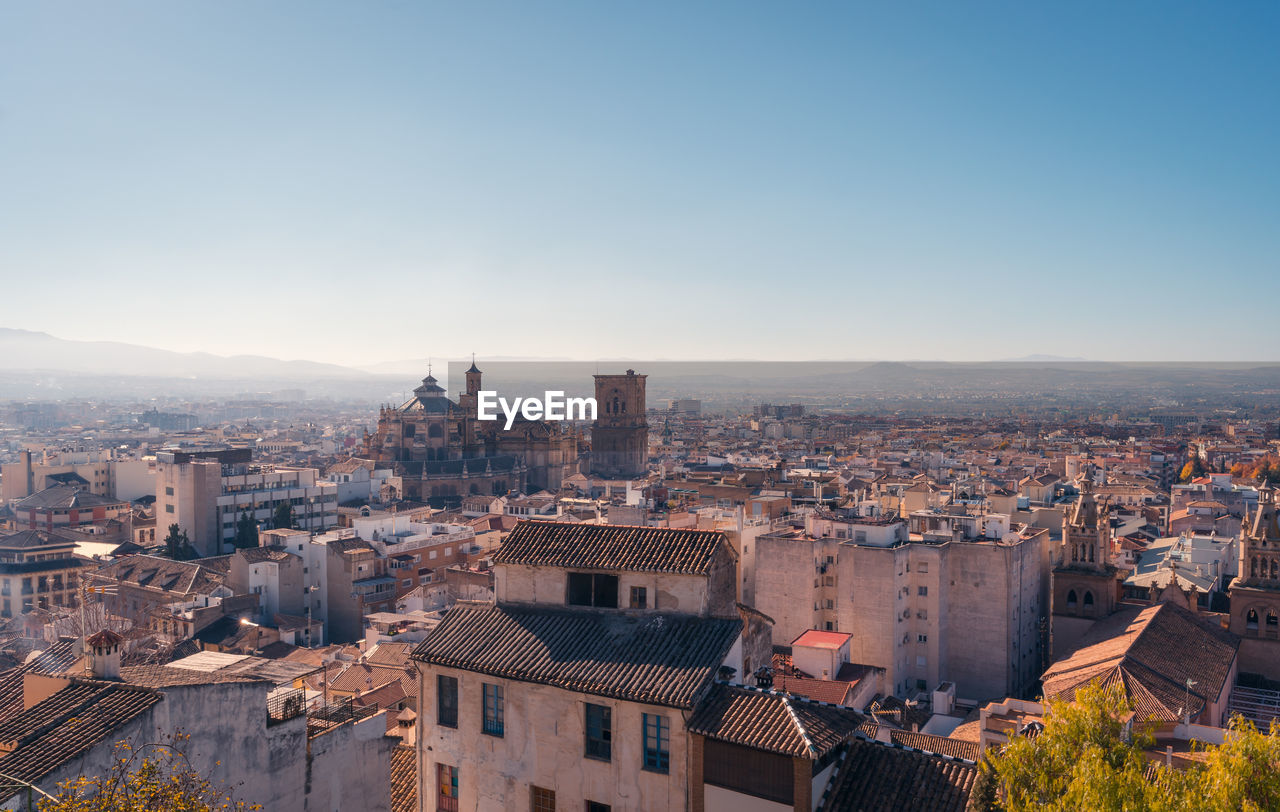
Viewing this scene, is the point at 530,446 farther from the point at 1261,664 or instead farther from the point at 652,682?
the point at 652,682

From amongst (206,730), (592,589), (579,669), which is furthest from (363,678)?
(579,669)

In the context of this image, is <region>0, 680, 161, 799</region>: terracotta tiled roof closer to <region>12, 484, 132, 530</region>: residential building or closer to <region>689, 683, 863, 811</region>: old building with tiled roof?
<region>689, 683, 863, 811</region>: old building with tiled roof

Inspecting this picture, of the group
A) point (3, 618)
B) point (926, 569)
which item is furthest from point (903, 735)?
point (3, 618)

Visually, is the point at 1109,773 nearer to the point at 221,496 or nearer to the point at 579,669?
the point at 579,669

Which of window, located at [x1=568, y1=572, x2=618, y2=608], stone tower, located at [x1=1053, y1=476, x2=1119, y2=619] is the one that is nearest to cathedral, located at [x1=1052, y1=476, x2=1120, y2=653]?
stone tower, located at [x1=1053, y1=476, x2=1119, y2=619]

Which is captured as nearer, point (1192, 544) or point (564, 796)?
point (564, 796)

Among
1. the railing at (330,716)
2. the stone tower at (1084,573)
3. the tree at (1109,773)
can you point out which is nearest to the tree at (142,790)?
the railing at (330,716)
